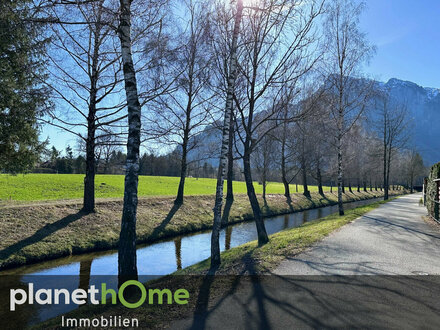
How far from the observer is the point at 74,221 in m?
12.7

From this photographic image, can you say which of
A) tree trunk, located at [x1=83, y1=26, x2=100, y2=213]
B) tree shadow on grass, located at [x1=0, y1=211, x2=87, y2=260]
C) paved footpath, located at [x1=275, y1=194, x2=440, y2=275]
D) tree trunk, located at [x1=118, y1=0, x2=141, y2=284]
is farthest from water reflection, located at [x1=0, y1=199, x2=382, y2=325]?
paved footpath, located at [x1=275, y1=194, x2=440, y2=275]

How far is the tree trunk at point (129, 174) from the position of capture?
596 cm

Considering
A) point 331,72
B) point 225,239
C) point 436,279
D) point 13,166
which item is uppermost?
point 331,72

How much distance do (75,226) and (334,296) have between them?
11.3 m

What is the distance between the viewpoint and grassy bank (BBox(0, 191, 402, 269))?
10.2 metres

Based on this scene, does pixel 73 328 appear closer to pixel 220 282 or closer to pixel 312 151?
pixel 220 282

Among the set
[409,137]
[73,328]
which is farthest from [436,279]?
[409,137]

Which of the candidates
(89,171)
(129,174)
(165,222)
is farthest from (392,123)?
(129,174)

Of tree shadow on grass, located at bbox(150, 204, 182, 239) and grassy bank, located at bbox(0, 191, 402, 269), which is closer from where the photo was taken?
grassy bank, located at bbox(0, 191, 402, 269)

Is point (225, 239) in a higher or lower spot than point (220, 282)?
lower

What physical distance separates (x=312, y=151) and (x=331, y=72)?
13127mm

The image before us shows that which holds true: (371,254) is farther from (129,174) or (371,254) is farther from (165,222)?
(165,222)

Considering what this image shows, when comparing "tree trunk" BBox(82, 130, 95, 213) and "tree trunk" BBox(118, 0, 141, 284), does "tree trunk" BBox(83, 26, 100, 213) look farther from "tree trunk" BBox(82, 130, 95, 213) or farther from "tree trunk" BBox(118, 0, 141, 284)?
"tree trunk" BBox(118, 0, 141, 284)

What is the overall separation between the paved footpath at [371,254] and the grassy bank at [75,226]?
8.49 m
